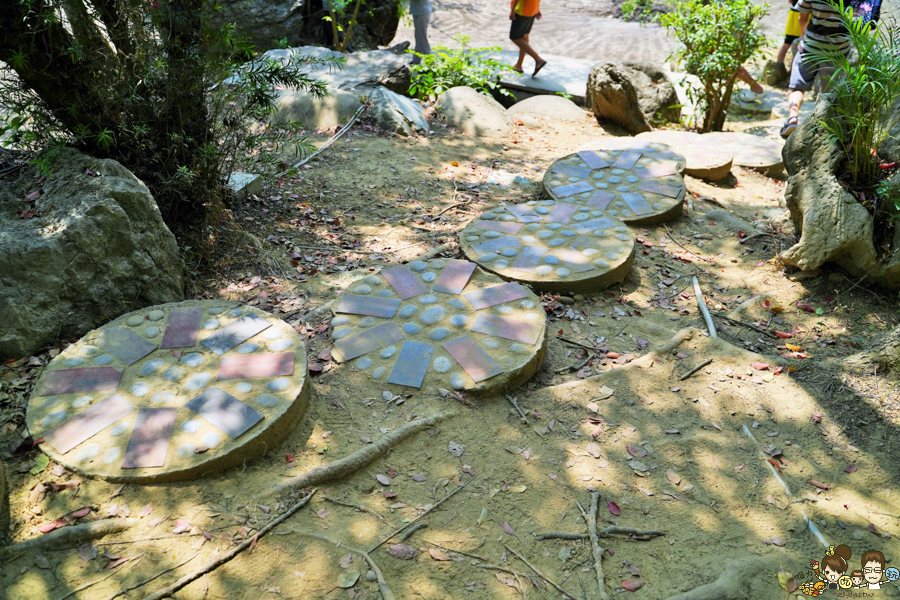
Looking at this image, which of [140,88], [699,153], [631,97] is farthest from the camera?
[631,97]

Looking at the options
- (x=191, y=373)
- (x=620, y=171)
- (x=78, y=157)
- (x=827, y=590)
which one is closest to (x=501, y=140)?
(x=620, y=171)

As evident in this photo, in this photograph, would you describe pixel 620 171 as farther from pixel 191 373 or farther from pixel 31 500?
pixel 31 500

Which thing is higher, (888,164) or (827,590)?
(888,164)

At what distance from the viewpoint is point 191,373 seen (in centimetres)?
268

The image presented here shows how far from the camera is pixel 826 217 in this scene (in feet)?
12.5

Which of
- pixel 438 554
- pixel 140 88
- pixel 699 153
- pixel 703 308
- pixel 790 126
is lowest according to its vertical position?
pixel 703 308

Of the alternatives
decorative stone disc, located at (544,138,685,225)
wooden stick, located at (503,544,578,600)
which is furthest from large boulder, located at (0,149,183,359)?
decorative stone disc, located at (544,138,685,225)

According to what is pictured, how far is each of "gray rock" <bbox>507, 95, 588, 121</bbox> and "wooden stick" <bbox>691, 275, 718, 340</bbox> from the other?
3828mm

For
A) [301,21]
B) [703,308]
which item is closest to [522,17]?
[301,21]

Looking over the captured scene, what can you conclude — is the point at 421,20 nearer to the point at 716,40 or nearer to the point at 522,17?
the point at 522,17

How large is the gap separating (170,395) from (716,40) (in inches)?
264

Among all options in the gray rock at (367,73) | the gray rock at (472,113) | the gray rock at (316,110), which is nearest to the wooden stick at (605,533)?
the gray rock at (316,110)

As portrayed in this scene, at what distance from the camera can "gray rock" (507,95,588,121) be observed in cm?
739

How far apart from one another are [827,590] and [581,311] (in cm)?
193
